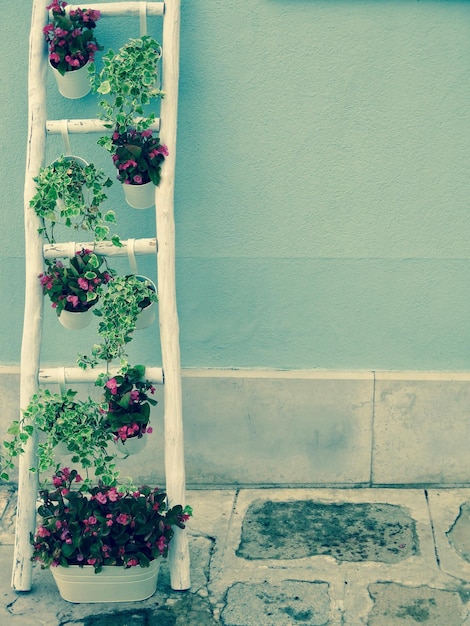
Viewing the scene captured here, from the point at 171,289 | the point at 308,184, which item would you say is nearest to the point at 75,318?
the point at 171,289

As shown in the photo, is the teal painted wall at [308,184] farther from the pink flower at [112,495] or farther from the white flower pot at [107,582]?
→ the white flower pot at [107,582]

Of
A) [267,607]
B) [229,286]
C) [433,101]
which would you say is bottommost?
[267,607]

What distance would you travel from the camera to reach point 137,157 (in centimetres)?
368

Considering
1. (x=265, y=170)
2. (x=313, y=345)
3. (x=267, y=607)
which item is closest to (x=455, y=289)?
(x=313, y=345)

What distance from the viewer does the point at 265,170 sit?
4223mm

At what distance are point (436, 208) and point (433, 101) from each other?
1.54 ft

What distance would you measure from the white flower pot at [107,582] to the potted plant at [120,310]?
0.81 m

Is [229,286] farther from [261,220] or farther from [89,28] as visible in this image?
[89,28]

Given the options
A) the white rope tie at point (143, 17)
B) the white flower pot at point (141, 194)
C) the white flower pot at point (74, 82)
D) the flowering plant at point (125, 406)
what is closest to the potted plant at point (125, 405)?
Result: the flowering plant at point (125, 406)

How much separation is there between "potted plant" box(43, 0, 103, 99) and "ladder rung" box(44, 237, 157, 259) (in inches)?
27.1

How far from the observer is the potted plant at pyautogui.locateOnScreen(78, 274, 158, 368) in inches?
146

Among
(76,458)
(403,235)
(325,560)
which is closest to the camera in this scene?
(76,458)

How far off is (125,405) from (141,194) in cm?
84

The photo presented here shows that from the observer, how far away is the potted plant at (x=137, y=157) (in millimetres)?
3688
